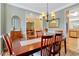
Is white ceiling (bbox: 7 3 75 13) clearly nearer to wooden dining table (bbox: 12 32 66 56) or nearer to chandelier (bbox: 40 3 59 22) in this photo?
chandelier (bbox: 40 3 59 22)

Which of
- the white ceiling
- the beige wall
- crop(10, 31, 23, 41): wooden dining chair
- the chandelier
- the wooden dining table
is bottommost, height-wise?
the wooden dining table

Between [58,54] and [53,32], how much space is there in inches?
13.8

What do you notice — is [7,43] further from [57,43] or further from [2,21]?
[57,43]

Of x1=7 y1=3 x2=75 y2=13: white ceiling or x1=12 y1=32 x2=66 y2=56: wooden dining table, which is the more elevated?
x1=7 y1=3 x2=75 y2=13: white ceiling

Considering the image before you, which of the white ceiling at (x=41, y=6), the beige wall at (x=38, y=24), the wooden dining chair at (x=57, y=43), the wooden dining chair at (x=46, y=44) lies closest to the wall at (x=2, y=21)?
the white ceiling at (x=41, y=6)

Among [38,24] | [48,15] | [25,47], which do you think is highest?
[48,15]

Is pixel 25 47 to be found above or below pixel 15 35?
below

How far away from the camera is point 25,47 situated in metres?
1.99

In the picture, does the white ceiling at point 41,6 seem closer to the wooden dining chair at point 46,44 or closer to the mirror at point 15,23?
the mirror at point 15,23

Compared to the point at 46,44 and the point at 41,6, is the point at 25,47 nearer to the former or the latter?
the point at 46,44

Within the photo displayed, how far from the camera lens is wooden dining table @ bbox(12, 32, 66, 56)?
190 centimetres

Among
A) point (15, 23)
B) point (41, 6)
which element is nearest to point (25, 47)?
point (15, 23)

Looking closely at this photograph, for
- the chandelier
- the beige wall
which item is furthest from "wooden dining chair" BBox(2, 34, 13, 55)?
the chandelier

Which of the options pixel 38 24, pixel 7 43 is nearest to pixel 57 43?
pixel 38 24
